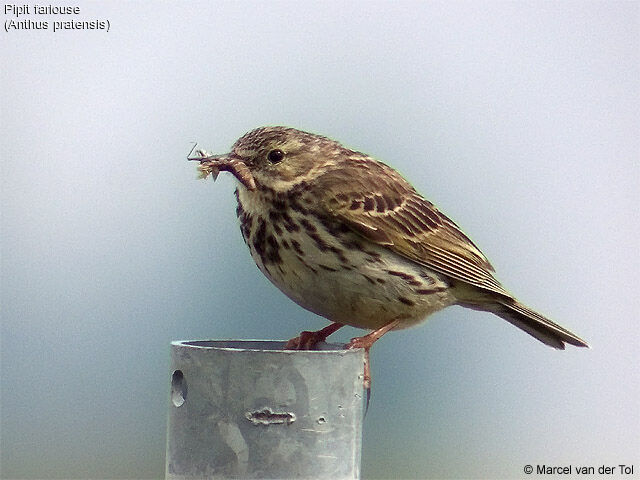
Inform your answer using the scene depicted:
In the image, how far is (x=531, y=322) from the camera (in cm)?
772

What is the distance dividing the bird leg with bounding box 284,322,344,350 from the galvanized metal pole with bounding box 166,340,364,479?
1.54 meters

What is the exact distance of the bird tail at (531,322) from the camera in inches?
300

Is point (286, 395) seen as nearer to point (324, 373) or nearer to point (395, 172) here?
point (324, 373)

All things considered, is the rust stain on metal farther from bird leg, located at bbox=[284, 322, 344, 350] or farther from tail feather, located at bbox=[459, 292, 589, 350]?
tail feather, located at bbox=[459, 292, 589, 350]

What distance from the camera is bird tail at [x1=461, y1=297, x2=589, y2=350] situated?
Answer: 300 inches

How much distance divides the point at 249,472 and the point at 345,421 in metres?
0.53

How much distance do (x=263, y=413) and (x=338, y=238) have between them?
6.62 ft

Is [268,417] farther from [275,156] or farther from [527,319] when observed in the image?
[527,319]

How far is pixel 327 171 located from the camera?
7.04m

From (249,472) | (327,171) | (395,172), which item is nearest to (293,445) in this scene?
(249,472)

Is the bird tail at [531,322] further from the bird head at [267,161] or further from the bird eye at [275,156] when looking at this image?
the bird eye at [275,156]

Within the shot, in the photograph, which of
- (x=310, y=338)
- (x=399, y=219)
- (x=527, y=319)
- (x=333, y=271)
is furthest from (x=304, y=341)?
(x=527, y=319)

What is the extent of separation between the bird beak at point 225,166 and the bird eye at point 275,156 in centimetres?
17

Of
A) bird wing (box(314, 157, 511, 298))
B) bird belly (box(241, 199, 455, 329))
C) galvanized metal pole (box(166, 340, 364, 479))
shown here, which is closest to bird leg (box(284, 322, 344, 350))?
bird belly (box(241, 199, 455, 329))
